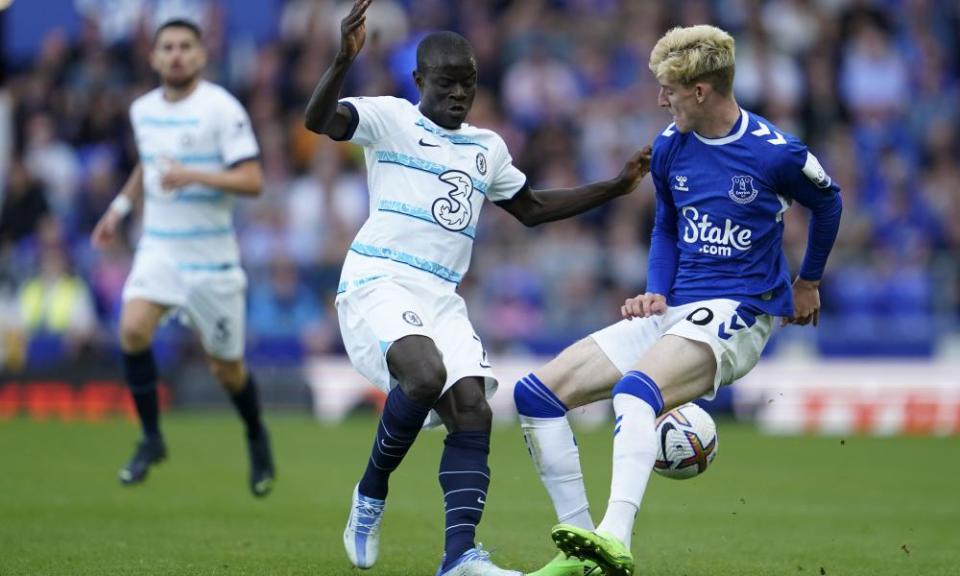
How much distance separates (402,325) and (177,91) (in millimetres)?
4443

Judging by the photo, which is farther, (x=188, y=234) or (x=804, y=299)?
(x=188, y=234)

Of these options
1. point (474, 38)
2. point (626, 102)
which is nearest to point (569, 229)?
point (626, 102)

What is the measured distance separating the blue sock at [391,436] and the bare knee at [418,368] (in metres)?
0.07

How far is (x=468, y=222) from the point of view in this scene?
23.2 feet

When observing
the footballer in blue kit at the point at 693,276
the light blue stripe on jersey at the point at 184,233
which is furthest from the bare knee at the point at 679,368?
the light blue stripe on jersey at the point at 184,233

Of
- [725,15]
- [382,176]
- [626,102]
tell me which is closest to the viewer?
[382,176]

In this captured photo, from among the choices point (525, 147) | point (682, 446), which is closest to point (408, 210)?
point (682, 446)

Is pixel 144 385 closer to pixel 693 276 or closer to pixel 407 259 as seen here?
pixel 407 259

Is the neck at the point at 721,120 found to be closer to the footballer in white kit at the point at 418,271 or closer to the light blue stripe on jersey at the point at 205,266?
the footballer in white kit at the point at 418,271

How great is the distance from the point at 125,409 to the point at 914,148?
11.4 m

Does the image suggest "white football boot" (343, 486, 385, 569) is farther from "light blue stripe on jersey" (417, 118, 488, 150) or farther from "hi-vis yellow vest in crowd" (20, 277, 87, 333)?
"hi-vis yellow vest in crowd" (20, 277, 87, 333)

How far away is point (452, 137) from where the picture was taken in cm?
710

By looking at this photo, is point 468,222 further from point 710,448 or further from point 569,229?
point 569,229

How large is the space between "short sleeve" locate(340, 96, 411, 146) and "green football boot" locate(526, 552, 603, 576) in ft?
7.18
